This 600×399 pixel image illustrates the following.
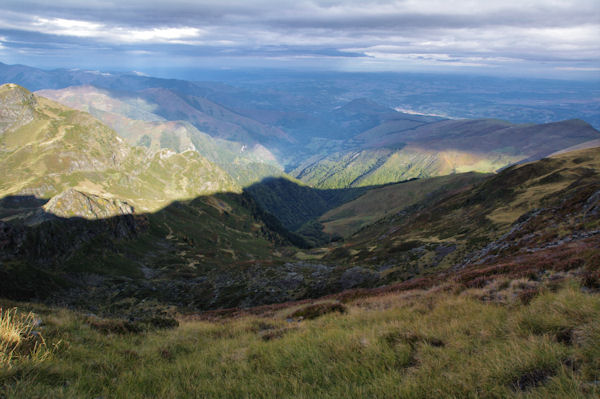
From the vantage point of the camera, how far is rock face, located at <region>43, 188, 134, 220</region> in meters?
98.5

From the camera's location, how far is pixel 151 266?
8581 centimetres

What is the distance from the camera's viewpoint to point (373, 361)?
20.1ft

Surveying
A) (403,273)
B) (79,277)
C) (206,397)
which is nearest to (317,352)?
(206,397)

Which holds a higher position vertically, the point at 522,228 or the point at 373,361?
the point at 373,361

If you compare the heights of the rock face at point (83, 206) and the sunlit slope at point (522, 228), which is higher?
the sunlit slope at point (522, 228)

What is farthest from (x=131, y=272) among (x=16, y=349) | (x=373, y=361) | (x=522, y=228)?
(x=373, y=361)

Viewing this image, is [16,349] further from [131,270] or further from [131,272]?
[131,270]

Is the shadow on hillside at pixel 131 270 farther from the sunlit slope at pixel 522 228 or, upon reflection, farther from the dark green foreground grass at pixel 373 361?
the dark green foreground grass at pixel 373 361

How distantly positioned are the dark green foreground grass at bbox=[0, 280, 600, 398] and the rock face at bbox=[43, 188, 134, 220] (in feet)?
354

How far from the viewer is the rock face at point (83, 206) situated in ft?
323

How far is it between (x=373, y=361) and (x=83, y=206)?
122928 mm

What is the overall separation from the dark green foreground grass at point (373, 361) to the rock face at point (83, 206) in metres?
108

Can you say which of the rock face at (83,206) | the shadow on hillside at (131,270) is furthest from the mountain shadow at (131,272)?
the rock face at (83,206)

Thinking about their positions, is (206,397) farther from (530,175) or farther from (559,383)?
(530,175)
